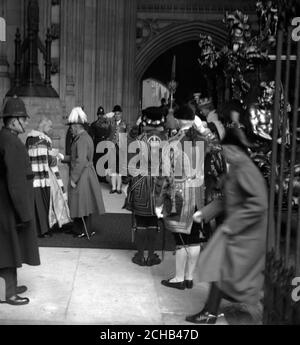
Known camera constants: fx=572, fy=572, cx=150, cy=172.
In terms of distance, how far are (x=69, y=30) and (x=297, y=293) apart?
46.1 feet

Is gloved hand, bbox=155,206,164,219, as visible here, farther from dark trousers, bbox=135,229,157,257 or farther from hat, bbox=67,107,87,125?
hat, bbox=67,107,87,125

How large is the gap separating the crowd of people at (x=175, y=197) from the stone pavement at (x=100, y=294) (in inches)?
7.9

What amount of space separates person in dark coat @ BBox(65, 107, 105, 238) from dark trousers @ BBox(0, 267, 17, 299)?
2.66 m

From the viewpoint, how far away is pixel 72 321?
472cm

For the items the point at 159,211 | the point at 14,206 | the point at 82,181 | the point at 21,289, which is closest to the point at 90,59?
the point at 82,181

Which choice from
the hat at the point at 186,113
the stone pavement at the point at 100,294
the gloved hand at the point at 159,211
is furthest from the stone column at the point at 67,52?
the hat at the point at 186,113

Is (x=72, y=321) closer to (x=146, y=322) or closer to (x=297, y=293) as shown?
(x=146, y=322)

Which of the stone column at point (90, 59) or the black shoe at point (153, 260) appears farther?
the stone column at point (90, 59)

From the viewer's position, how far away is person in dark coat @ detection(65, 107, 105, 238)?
782 centimetres

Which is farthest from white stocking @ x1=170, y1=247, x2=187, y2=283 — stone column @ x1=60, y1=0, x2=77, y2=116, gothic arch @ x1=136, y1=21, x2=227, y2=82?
gothic arch @ x1=136, y1=21, x2=227, y2=82

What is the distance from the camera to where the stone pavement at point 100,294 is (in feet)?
15.9

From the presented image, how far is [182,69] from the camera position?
69.8 ft

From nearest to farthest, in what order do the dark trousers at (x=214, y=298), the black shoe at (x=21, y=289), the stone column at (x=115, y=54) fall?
the dark trousers at (x=214, y=298) → the black shoe at (x=21, y=289) → the stone column at (x=115, y=54)

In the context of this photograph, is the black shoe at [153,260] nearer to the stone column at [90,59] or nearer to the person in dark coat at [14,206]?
the person in dark coat at [14,206]
